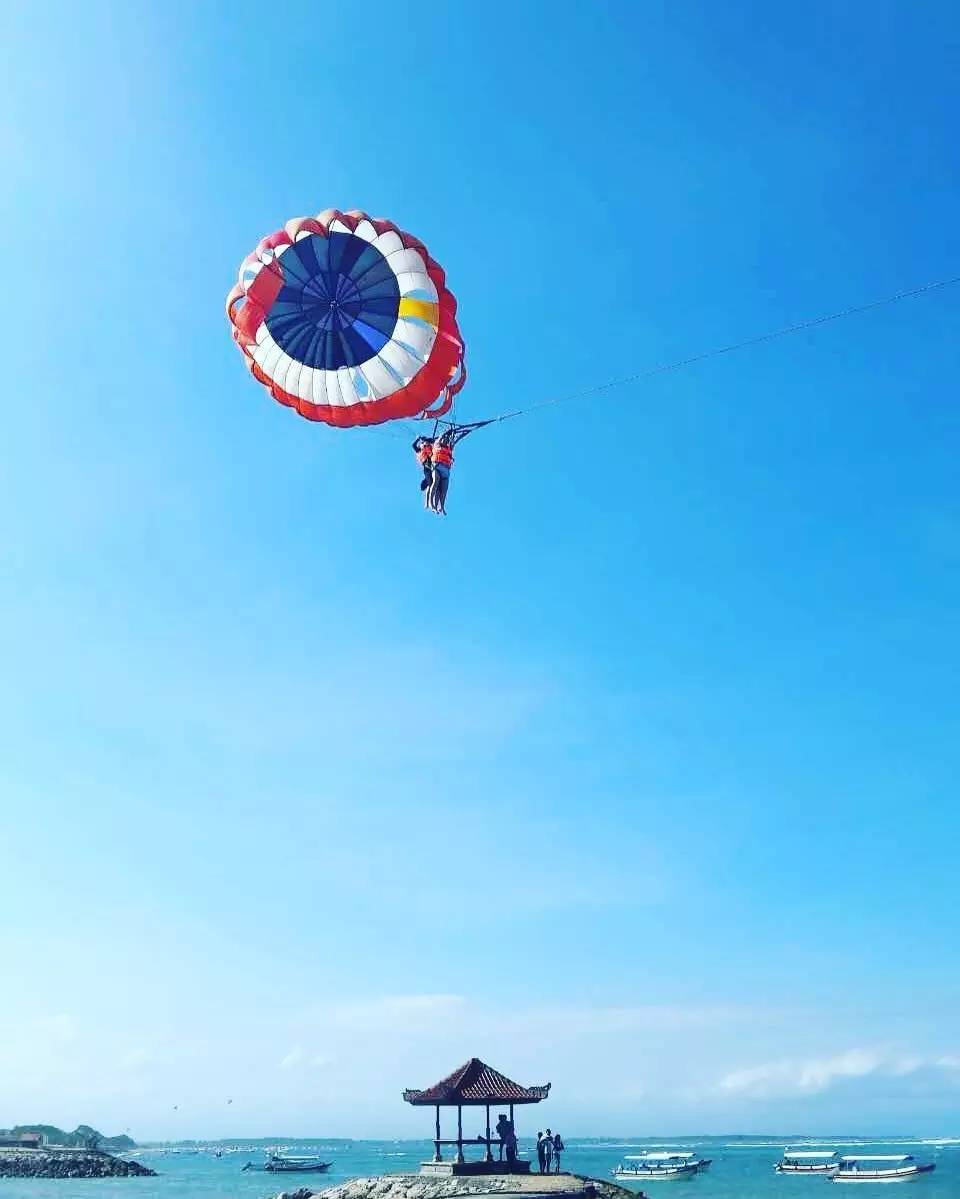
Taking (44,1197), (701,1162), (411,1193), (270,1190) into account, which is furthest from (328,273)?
(701,1162)

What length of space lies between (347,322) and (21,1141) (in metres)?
117

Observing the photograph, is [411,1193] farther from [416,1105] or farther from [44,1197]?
[44,1197]

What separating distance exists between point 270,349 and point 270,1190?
272ft

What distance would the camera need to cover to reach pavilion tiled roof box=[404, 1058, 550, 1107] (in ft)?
88.0

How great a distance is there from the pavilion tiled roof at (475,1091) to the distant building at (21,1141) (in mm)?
96063

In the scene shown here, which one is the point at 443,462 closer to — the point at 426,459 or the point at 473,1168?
the point at 426,459

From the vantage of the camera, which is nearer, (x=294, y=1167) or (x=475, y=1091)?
(x=475, y=1091)

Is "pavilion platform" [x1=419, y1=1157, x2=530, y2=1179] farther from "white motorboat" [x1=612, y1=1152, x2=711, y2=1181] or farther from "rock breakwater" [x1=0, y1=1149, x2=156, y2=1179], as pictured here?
"rock breakwater" [x1=0, y1=1149, x2=156, y2=1179]

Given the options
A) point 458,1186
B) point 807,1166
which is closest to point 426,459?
point 458,1186

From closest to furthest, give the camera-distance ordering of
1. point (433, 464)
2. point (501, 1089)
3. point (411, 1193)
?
point (433, 464)
point (411, 1193)
point (501, 1089)

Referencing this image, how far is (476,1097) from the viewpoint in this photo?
26.7 meters

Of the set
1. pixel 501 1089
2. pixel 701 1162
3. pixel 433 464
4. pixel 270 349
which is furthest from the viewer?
pixel 701 1162

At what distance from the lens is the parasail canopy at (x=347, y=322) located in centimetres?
1875

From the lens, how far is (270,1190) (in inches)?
3297
